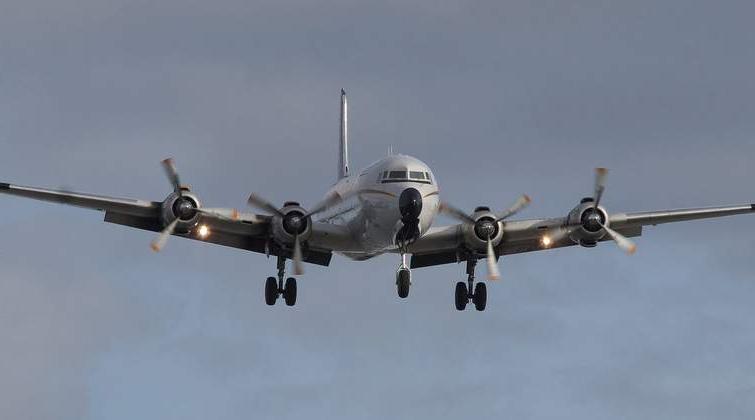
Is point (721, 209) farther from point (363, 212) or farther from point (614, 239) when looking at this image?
point (363, 212)

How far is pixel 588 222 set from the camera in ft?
182

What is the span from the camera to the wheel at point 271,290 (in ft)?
188

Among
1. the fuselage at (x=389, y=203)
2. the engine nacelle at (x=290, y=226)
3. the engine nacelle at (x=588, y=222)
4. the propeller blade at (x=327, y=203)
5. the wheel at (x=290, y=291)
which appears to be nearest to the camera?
the fuselage at (x=389, y=203)

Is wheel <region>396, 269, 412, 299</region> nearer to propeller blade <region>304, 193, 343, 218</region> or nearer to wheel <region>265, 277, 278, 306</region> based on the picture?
propeller blade <region>304, 193, 343, 218</region>

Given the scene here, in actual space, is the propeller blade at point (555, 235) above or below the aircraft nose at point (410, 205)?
above

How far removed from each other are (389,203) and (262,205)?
5.66m

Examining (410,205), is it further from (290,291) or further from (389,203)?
(290,291)

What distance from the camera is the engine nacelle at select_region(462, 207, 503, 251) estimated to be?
56.2 meters

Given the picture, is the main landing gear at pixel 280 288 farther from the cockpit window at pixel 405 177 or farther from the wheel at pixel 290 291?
the cockpit window at pixel 405 177

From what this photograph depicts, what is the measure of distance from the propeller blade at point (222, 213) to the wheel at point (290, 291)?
153 inches

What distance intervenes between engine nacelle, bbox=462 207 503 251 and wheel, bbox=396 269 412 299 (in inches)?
173

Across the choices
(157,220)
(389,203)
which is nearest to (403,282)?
(389,203)

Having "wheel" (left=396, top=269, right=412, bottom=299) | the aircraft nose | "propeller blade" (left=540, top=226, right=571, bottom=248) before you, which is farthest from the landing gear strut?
"propeller blade" (left=540, top=226, right=571, bottom=248)

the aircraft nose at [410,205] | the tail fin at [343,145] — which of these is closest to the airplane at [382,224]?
the aircraft nose at [410,205]
